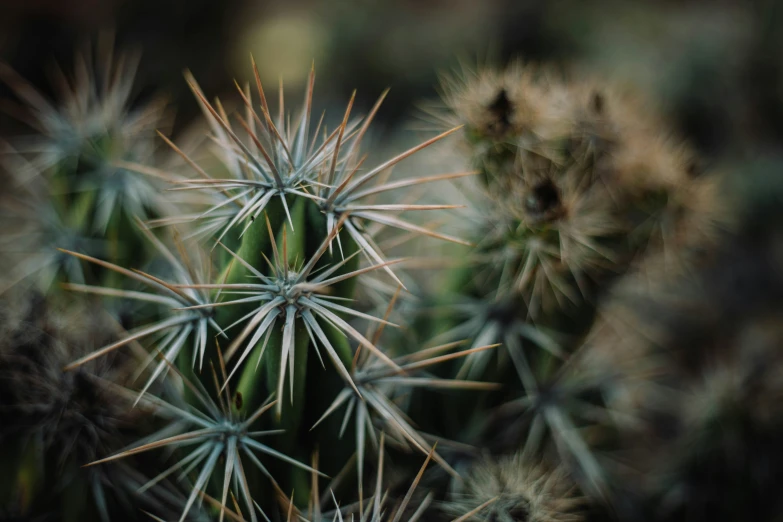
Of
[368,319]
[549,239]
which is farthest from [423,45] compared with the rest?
[368,319]

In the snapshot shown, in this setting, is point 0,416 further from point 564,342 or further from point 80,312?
point 564,342

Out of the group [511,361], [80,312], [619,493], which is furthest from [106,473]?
[619,493]

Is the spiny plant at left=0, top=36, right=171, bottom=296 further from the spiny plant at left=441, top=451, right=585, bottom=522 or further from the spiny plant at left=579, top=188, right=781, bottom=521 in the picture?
the spiny plant at left=579, top=188, right=781, bottom=521

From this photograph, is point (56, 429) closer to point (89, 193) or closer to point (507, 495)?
point (89, 193)

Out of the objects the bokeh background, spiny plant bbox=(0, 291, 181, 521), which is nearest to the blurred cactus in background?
spiny plant bbox=(0, 291, 181, 521)

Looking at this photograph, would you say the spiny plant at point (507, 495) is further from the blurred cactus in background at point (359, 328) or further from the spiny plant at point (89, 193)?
the spiny plant at point (89, 193)
